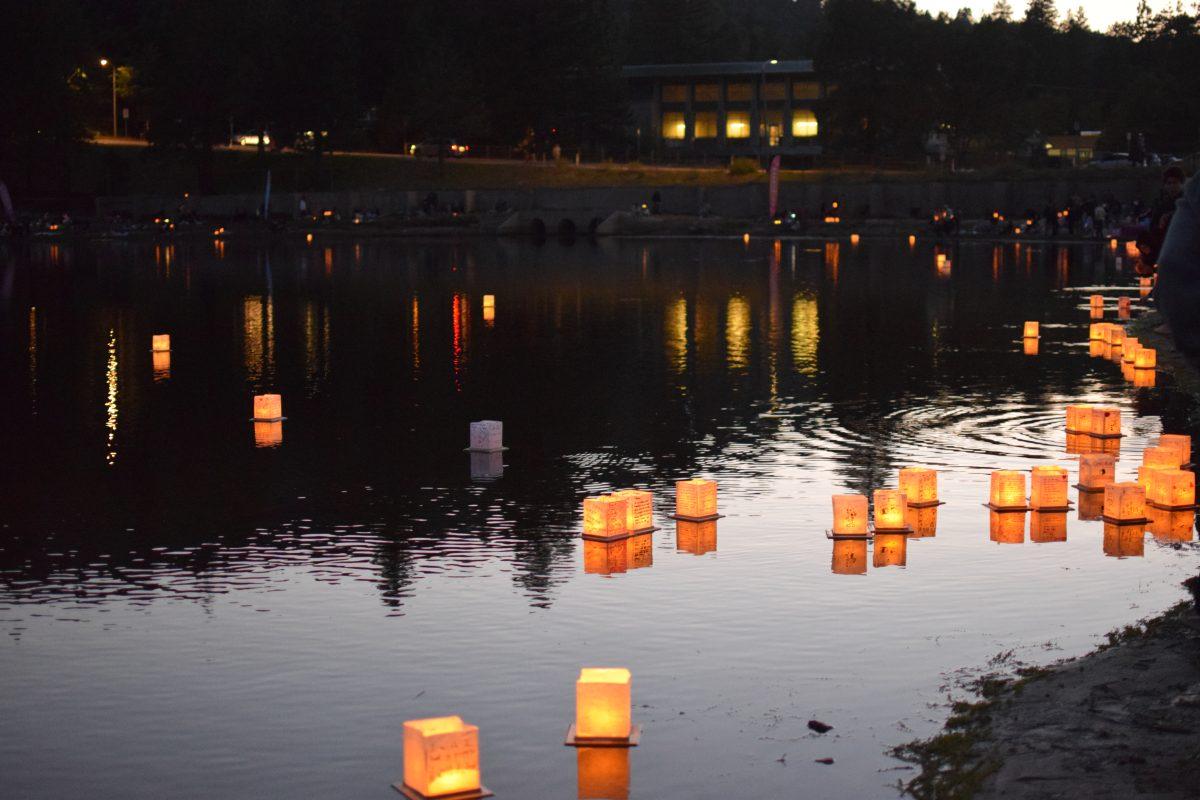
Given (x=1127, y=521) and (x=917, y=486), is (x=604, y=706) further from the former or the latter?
(x=1127, y=521)

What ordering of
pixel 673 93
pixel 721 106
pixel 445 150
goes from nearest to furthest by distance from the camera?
pixel 445 150 < pixel 721 106 < pixel 673 93

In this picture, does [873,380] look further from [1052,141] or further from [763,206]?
[1052,141]

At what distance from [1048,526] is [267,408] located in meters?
9.75

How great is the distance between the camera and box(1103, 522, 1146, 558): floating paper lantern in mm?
12406

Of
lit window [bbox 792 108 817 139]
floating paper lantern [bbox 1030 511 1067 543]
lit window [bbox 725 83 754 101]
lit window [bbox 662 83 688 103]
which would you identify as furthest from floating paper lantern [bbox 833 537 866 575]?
lit window [bbox 662 83 688 103]

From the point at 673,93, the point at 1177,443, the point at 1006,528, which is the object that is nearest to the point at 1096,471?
the point at 1177,443

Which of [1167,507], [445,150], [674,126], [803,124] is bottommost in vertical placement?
[1167,507]

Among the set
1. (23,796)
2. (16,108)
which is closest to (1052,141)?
(16,108)

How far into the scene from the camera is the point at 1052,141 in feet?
418

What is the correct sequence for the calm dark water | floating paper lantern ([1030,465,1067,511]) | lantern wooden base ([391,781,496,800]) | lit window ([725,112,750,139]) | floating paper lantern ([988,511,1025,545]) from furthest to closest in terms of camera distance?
lit window ([725,112,750,139])
floating paper lantern ([1030,465,1067,511])
floating paper lantern ([988,511,1025,545])
the calm dark water
lantern wooden base ([391,781,496,800])

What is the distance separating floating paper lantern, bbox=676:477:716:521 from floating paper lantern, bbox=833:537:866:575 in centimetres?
132

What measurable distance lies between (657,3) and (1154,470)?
519ft

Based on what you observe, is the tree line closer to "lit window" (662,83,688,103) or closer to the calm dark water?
"lit window" (662,83,688,103)

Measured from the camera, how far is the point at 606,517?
1260cm
